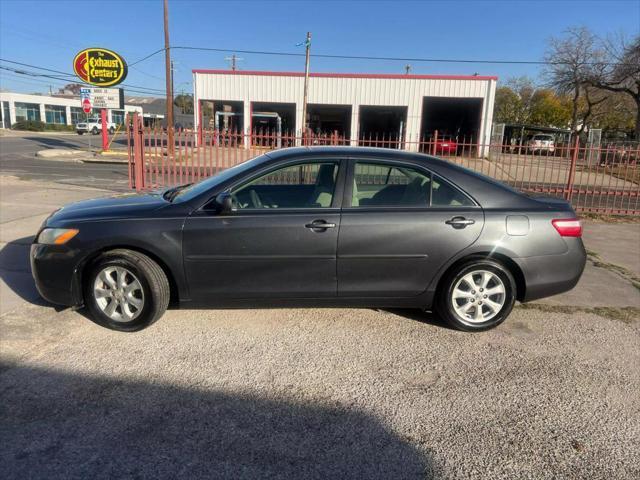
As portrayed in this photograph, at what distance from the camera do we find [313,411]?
299 cm

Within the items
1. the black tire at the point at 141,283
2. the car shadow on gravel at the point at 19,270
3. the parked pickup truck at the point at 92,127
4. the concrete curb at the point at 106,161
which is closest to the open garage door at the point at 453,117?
the concrete curb at the point at 106,161

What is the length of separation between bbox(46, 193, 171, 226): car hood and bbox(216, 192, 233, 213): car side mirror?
1.70ft

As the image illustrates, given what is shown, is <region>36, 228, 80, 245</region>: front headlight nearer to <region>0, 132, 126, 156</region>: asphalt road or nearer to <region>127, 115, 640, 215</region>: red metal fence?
<region>127, 115, 640, 215</region>: red metal fence

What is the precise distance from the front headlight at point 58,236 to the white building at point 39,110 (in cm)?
6199

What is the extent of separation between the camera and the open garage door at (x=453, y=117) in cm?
3115

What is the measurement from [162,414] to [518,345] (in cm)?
283

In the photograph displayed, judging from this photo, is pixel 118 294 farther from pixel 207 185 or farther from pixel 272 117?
pixel 272 117

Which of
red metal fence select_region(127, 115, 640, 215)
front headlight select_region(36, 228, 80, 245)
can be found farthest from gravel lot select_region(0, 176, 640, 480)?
Answer: red metal fence select_region(127, 115, 640, 215)

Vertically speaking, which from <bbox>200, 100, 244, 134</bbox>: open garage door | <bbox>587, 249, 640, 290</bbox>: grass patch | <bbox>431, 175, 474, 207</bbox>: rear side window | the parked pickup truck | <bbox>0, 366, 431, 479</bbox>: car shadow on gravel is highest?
<bbox>200, 100, 244, 134</bbox>: open garage door

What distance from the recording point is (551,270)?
4.19m

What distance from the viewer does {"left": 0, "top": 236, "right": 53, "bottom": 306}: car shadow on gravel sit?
474cm

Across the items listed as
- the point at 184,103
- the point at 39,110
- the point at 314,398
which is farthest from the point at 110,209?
the point at 184,103

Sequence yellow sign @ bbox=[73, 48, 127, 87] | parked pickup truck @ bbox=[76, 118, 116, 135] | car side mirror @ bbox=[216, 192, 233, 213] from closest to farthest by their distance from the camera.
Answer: car side mirror @ bbox=[216, 192, 233, 213] < yellow sign @ bbox=[73, 48, 127, 87] < parked pickup truck @ bbox=[76, 118, 116, 135]

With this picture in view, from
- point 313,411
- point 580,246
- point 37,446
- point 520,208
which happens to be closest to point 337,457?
point 313,411
